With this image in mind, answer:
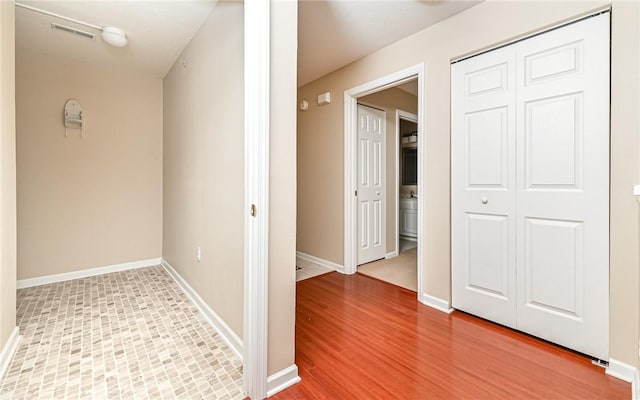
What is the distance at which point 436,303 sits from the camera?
Result: 7.51ft

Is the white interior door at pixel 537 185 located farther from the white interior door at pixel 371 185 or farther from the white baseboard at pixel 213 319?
the white baseboard at pixel 213 319

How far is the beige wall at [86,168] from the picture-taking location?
9.09 feet

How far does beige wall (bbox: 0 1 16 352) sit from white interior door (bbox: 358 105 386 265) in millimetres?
2924

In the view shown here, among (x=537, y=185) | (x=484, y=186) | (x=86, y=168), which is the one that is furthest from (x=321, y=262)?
(x=86, y=168)

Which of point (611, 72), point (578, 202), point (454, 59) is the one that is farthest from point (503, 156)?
point (454, 59)

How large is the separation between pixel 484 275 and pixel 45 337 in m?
3.14

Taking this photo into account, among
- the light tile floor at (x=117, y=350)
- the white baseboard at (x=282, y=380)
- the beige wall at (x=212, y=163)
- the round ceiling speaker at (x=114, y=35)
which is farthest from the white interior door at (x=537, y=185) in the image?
the round ceiling speaker at (x=114, y=35)

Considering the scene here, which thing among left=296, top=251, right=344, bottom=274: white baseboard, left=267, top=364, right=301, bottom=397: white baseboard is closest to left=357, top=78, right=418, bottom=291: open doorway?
left=296, top=251, right=344, bottom=274: white baseboard

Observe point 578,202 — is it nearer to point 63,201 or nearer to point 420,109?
point 420,109

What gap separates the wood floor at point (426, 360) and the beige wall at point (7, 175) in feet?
5.90

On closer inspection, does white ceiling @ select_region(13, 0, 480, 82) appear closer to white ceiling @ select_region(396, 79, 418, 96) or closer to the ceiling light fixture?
the ceiling light fixture

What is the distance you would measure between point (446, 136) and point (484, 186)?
0.51 metres

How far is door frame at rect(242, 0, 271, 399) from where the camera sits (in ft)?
4.14

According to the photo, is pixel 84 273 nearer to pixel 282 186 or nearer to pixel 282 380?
pixel 282 380
